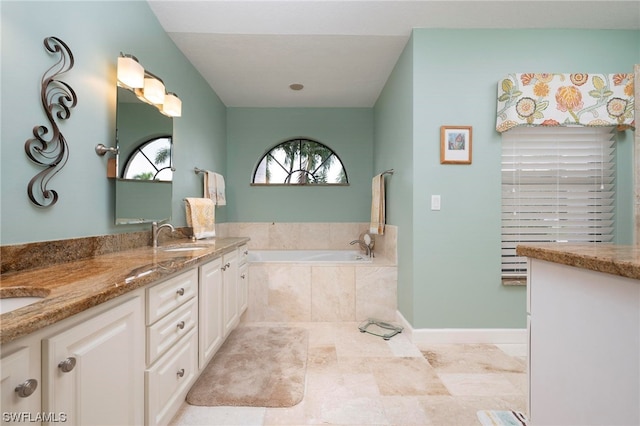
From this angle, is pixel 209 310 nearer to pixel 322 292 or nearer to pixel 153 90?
pixel 322 292

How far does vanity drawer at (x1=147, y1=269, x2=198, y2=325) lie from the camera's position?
1211 millimetres

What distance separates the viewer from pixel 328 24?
2.38m

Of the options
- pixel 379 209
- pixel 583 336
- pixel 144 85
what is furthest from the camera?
pixel 379 209

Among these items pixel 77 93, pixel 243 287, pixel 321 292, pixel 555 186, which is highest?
pixel 77 93

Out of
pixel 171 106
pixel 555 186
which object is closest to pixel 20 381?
pixel 171 106

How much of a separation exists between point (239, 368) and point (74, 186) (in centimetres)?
149

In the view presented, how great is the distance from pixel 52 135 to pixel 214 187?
1.98m

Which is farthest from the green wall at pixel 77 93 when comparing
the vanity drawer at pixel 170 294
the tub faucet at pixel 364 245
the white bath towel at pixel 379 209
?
the tub faucet at pixel 364 245

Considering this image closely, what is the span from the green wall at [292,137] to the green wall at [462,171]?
1.76m

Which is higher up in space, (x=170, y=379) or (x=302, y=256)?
(x=302, y=256)

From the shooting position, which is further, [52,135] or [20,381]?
[52,135]

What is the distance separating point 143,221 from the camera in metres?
2.04

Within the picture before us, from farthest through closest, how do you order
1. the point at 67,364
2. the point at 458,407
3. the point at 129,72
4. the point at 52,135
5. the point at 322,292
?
the point at 322,292
the point at 129,72
the point at 458,407
the point at 52,135
the point at 67,364

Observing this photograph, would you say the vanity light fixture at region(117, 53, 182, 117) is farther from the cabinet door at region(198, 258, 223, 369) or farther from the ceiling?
the cabinet door at region(198, 258, 223, 369)
